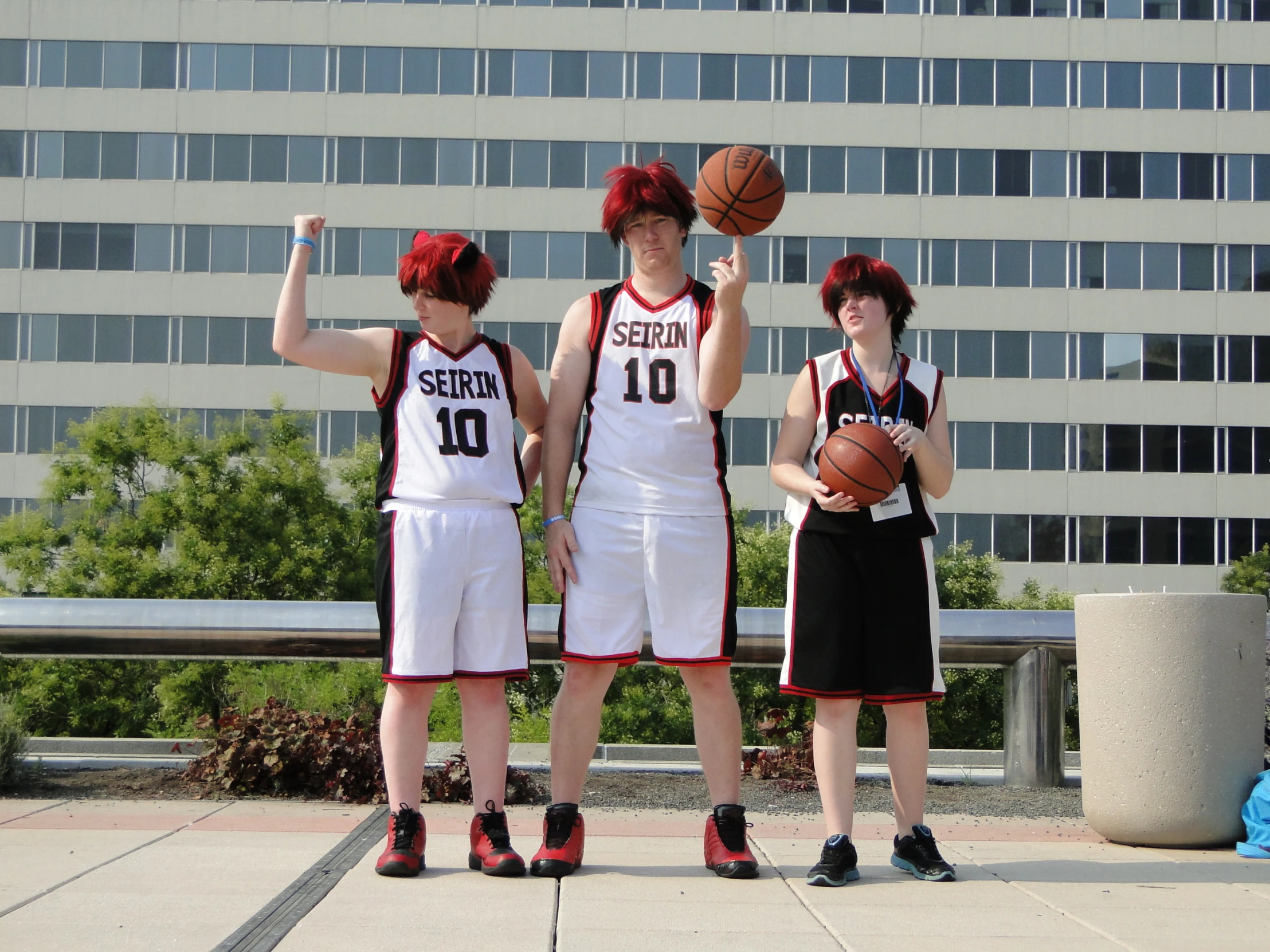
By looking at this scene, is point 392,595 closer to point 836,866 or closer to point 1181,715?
point 836,866

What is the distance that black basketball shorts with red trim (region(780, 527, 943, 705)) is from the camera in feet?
15.1

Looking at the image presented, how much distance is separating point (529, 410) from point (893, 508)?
141 centimetres

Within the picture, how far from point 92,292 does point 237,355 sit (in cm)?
568

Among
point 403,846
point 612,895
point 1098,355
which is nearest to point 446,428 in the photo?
point 403,846

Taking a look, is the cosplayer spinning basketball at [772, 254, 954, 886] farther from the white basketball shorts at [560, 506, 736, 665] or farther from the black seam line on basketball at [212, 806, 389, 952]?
the black seam line on basketball at [212, 806, 389, 952]

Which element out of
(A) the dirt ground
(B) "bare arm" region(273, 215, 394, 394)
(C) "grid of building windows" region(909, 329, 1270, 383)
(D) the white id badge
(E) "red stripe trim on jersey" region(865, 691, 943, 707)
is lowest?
(A) the dirt ground

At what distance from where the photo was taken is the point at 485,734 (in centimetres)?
464

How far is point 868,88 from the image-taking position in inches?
1898

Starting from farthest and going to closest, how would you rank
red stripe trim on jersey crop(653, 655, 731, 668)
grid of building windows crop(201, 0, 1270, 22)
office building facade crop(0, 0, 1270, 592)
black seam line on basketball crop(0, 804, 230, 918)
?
1. grid of building windows crop(201, 0, 1270, 22)
2. office building facade crop(0, 0, 1270, 592)
3. red stripe trim on jersey crop(653, 655, 731, 668)
4. black seam line on basketball crop(0, 804, 230, 918)

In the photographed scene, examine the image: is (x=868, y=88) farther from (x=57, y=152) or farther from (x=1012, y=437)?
(x=57, y=152)

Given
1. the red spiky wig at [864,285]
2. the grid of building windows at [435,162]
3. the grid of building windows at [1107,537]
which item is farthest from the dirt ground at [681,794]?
the grid of building windows at [435,162]

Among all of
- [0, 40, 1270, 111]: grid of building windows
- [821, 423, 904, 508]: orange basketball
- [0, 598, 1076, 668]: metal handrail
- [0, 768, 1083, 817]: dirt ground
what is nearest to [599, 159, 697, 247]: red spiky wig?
[821, 423, 904, 508]: orange basketball

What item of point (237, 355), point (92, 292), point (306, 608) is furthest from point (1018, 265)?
point (306, 608)

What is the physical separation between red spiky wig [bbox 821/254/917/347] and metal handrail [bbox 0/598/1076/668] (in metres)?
2.03
